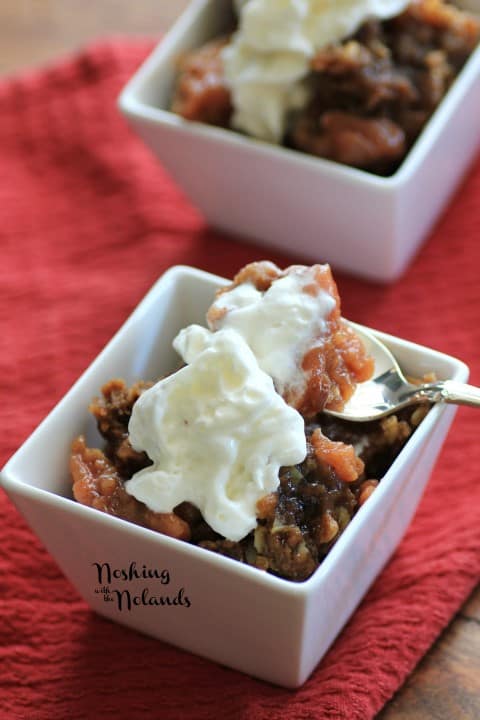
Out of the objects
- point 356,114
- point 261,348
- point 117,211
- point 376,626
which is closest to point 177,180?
point 117,211

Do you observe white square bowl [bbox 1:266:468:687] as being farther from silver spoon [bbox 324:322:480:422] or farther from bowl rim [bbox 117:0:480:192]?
bowl rim [bbox 117:0:480:192]

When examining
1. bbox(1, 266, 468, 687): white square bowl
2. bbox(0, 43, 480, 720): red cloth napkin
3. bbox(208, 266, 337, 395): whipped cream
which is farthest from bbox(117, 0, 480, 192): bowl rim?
bbox(208, 266, 337, 395): whipped cream

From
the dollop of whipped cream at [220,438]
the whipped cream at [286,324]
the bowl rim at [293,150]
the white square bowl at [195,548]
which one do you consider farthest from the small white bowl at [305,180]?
the dollop of whipped cream at [220,438]

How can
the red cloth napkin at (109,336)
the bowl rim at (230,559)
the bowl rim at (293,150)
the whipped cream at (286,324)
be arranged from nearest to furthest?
the bowl rim at (230,559)
the whipped cream at (286,324)
the red cloth napkin at (109,336)
the bowl rim at (293,150)

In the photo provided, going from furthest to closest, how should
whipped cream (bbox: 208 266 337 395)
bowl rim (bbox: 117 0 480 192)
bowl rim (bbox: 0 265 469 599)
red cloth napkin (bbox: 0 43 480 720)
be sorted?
bowl rim (bbox: 117 0 480 192) → red cloth napkin (bbox: 0 43 480 720) → whipped cream (bbox: 208 266 337 395) → bowl rim (bbox: 0 265 469 599)

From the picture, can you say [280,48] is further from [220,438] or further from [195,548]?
[195,548]

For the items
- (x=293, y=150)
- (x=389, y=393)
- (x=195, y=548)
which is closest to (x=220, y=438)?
(x=195, y=548)

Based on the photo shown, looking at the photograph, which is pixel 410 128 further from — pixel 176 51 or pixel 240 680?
pixel 240 680

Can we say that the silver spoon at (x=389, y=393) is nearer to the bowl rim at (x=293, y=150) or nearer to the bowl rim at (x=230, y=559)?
the bowl rim at (x=230, y=559)
